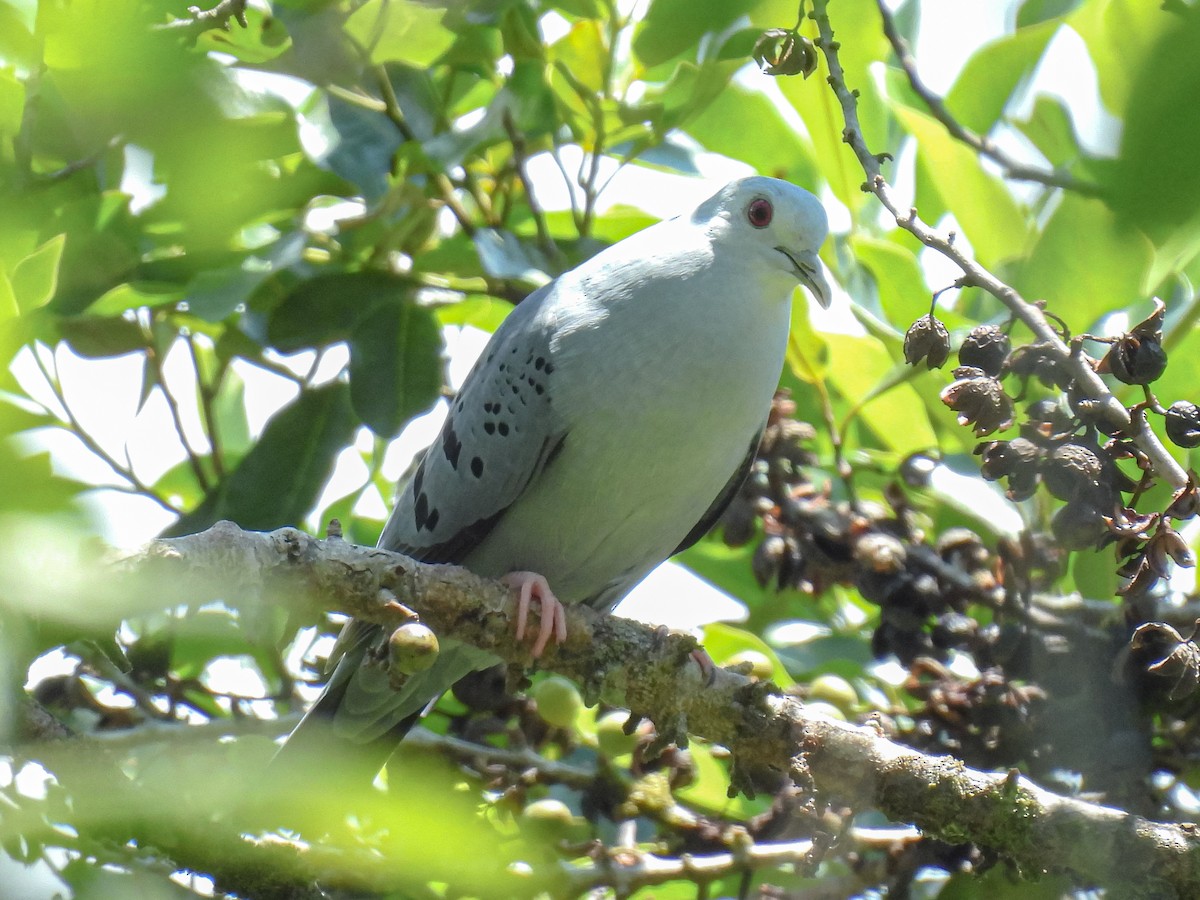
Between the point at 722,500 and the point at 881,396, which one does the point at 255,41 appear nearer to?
the point at 722,500

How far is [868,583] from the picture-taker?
3082mm

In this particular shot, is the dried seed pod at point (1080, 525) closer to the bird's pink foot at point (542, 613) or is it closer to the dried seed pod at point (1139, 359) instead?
the dried seed pod at point (1139, 359)

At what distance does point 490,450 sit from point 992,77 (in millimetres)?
1617

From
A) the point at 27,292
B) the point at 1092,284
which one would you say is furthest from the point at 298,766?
the point at 1092,284

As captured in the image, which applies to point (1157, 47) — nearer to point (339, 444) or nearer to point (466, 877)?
point (466, 877)

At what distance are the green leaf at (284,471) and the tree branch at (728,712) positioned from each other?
0.82 m

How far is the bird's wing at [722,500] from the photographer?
11.0 feet

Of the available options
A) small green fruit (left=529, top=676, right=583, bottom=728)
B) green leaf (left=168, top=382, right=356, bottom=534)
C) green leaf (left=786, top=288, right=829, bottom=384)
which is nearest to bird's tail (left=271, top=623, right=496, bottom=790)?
small green fruit (left=529, top=676, right=583, bottom=728)

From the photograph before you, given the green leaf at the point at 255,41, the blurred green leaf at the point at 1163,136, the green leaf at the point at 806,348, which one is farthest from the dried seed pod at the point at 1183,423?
the green leaf at the point at 255,41

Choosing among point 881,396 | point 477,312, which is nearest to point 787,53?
point 881,396

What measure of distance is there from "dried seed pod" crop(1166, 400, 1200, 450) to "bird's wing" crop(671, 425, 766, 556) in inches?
59.6

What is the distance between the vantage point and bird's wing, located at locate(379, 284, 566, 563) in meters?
3.22

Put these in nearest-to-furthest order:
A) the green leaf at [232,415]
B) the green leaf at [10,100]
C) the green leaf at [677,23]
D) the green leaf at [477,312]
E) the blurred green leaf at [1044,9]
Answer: the green leaf at [677,23]
the green leaf at [10,100]
the blurred green leaf at [1044,9]
the green leaf at [477,312]
the green leaf at [232,415]

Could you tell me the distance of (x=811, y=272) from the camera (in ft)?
10.8
